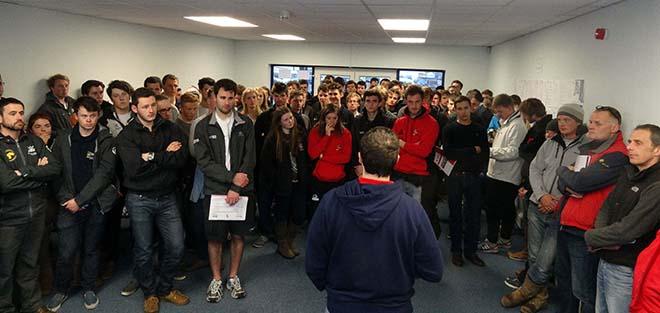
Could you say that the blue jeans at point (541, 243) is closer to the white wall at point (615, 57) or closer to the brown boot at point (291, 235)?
the white wall at point (615, 57)

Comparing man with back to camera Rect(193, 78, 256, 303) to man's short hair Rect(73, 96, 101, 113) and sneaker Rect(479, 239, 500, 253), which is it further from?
sneaker Rect(479, 239, 500, 253)

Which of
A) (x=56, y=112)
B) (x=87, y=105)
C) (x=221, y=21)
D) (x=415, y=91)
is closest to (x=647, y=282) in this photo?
(x=415, y=91)

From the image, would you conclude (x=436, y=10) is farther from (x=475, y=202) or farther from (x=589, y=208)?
(x=589, y=208)

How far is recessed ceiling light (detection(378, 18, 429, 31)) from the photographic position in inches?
239

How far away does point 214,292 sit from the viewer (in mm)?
3326

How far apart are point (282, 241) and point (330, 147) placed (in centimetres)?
106

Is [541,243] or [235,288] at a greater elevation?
[541,243]

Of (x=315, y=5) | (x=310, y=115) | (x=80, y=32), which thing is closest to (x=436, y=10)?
(x=315, y=5)

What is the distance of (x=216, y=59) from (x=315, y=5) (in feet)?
21.6

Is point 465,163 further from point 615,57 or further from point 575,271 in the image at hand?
point 615,57

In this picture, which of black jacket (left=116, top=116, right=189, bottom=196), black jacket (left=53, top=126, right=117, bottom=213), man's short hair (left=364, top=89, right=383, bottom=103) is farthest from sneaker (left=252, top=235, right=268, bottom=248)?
man's short hair (left=364, top=89, right=383, bottom=103)

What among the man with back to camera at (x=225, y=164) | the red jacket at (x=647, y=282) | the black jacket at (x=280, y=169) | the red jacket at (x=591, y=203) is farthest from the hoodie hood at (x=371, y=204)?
the black jacket at (x=280, y=169)

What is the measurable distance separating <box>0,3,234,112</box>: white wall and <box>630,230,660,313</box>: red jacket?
21.6 feet

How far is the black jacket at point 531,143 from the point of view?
3.86m
